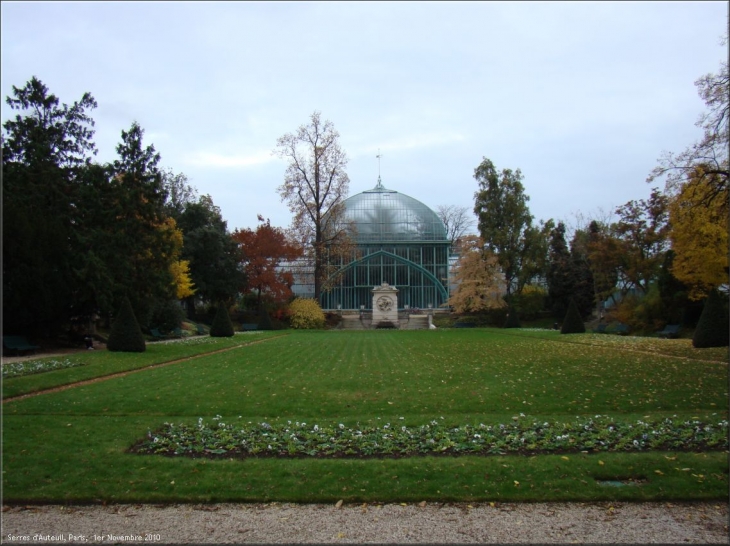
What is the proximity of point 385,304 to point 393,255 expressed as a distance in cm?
802

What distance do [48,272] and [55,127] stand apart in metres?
9.34

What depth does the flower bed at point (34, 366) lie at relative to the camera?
13.3m

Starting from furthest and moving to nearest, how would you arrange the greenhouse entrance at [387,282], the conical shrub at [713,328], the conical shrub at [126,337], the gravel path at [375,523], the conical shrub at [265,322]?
the greenhouse entrance at [387,282]
the conical shrub at [265,322]
the conical shrub at [126,337]
the conical shrub at [713,328]
the gravel path at [375,523]

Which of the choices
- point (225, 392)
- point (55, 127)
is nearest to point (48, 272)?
point (55, 127)

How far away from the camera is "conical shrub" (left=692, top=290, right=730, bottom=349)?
1859cm

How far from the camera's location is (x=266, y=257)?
1775 inches

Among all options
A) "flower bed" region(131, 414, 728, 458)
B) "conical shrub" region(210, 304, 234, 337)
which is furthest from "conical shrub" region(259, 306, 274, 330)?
"flower bed" region(131, 414, 728, 458)

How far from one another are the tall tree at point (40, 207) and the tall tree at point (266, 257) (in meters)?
18.8

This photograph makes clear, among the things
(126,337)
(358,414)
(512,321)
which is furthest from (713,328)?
(512,321)

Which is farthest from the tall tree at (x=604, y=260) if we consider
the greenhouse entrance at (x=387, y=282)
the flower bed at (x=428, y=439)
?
the flower bed at (x=428, y=439)

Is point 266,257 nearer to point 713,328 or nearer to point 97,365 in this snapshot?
point 97,365

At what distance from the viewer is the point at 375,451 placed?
6.75 m

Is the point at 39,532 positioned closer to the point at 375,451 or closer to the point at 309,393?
the point at 375,451

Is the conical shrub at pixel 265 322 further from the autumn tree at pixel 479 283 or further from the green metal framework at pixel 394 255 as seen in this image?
the autumn tree at pixel 479 283
